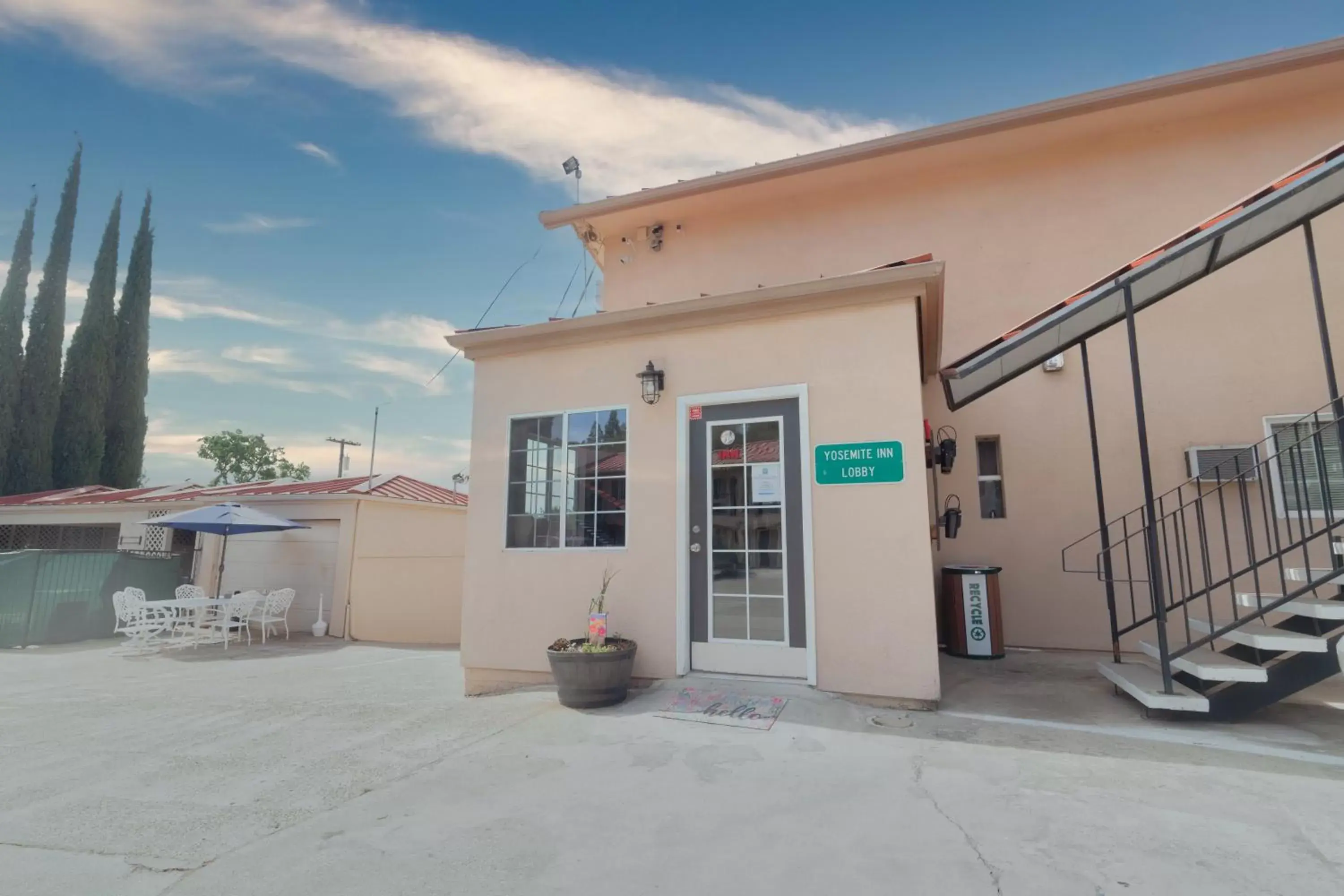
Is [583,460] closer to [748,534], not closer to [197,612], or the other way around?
[748,534]

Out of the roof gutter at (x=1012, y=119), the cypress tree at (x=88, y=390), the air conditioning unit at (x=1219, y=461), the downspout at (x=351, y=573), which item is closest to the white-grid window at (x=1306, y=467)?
the air conditioning unit at (x=1219, y=461)

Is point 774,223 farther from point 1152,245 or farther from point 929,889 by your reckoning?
point 929,889

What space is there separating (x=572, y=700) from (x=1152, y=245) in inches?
287

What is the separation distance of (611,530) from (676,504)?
644 millimetres

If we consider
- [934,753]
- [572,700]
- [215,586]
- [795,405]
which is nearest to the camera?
[934,753]

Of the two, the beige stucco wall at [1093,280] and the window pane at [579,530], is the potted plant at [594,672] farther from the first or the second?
the beige stucco wall at [1093,280]

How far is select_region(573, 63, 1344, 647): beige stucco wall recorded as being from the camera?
5.86m

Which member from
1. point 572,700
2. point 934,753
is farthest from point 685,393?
point 934,753

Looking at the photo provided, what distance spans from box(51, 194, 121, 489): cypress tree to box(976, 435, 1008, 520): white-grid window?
105ft

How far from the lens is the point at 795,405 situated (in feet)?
14.9

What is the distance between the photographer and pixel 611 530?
194 inches

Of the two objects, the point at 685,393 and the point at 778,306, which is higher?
the point at 778,306

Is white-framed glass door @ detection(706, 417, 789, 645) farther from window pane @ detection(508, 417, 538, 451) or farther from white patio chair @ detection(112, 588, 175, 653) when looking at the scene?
white patio chair @ detection(112, 588, 175, 653)

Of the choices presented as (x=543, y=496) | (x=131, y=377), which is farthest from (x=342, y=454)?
(x=543, y=496)
